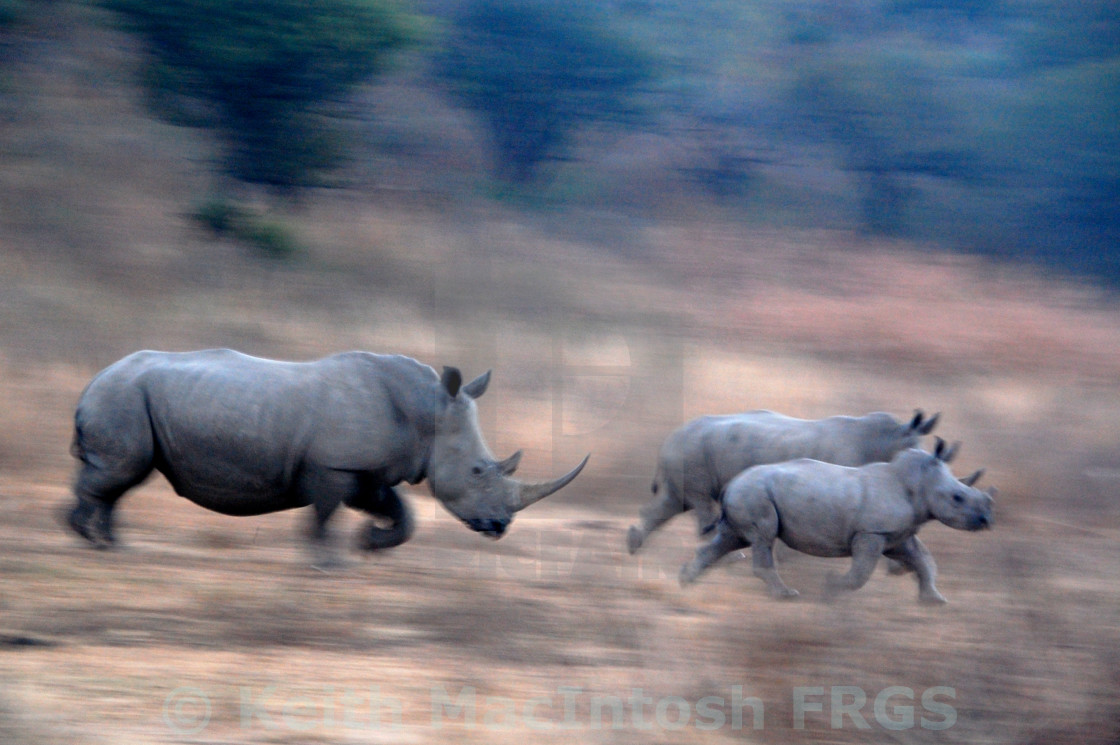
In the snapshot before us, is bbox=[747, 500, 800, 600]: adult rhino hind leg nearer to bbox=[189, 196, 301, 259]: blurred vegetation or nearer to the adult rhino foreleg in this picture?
the adult rhino foreleg

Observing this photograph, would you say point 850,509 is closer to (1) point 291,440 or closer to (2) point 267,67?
(1) point 291,440

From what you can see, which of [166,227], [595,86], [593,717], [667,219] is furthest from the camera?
[595,86]

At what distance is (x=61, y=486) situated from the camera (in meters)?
8.32

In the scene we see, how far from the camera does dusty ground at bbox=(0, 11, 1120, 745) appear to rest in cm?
421

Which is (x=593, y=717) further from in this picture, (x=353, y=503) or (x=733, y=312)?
(x=733, y=312)

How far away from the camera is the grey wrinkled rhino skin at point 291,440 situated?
236 inches

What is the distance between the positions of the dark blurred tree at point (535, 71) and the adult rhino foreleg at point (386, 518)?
12167 mm

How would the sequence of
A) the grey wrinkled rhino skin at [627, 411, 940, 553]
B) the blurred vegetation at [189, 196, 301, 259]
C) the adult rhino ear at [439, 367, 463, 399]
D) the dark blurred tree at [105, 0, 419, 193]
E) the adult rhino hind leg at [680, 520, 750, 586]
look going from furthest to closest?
the blurred vegetation at [189, 196, 301, 259], the dark blurred tree at [105, 0, 419, 193], the grey wrinkled rhino skin at [627, 411, 940, 553], the adult rhino ear at [439, 367, 463, 399], the adult rhino hind leg at [680, 520, 750, 586]

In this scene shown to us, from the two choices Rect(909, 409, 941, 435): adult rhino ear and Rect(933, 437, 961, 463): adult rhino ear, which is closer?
Rect(933, 437, 961, 463): adult rhino ear

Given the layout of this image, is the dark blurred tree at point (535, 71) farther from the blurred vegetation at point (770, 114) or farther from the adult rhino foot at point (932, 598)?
the adult rhino foot at point (932, 598)

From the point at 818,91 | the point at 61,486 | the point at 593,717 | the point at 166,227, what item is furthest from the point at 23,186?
the point at 593,717

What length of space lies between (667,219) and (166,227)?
22.0 feet

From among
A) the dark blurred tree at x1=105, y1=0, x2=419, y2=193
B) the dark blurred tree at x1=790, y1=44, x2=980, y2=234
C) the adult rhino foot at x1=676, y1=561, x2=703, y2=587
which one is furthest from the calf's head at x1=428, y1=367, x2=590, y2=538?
the dark blurred tree at x1=790, y1=44, x2=980, y2=234

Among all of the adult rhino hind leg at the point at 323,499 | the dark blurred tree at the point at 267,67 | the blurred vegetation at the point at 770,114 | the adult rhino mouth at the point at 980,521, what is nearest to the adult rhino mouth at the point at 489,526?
the adult rhino hind leg at the point at 323,499
